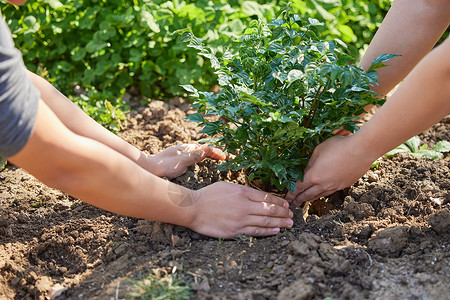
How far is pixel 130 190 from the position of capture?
6.15ft

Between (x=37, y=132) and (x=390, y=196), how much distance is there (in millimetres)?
1701

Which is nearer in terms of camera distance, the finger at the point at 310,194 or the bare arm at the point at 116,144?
the finger at the point at 310,194

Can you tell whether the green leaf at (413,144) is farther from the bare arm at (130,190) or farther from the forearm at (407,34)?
the bare arm at (130,190)

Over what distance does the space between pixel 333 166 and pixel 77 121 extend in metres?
1.28

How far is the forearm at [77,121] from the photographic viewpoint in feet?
8.00

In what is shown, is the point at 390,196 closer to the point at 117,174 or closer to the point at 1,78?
the point at 117,174

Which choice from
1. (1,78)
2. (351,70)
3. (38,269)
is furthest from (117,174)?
(351,70)

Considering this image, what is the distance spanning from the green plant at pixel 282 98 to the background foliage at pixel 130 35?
111 cm

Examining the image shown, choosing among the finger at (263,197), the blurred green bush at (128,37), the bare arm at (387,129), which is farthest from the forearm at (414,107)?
the blurred green bush at (128,37)

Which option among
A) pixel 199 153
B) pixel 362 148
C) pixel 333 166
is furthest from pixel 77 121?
pixel 362 148

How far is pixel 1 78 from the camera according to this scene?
1509mm

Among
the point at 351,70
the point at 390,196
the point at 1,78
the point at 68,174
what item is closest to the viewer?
the point at 1,78

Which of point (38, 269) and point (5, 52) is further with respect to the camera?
point (38, 269)

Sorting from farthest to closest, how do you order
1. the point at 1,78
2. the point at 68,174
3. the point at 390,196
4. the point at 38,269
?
the point at 390,196 → the point at 38,269 → the point at 68,174 → the point at 1,78
